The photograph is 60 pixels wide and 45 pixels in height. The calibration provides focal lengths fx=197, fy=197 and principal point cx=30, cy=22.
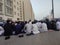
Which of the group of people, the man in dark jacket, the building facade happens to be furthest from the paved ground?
the building facade

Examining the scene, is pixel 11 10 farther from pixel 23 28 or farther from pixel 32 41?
pixel 32 41

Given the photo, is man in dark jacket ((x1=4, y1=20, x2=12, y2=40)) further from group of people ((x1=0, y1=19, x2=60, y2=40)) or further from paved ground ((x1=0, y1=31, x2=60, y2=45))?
paved ground ((x1=0, y1=31, x2=60, y2=45))

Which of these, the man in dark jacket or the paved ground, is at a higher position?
the man in dark jacket

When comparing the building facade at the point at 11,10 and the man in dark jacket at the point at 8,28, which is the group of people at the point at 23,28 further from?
the building facade at the point at 11,10

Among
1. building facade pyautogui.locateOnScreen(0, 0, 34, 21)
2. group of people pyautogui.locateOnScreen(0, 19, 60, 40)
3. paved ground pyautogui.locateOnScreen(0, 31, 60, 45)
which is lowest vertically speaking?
paved ground pyautogui.locateOnScreen(0, 31, 60, 45)

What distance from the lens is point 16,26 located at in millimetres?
14680

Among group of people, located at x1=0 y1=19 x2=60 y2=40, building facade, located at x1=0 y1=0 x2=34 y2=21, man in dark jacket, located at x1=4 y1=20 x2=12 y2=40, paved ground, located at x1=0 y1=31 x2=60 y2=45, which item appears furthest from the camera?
building facade, located at x1=0 y1=0 x2=34 y2=21

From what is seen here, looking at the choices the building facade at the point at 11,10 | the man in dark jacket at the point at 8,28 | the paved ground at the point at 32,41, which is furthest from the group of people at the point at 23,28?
the building facade at the point at 11,10

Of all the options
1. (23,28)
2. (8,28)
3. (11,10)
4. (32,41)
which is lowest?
(32,41)

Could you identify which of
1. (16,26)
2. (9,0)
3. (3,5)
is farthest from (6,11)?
(16,26)

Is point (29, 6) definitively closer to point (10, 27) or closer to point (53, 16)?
point (53, 16)

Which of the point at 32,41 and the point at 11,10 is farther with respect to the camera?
the point at 11,10

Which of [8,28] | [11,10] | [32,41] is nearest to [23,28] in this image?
[8,28]

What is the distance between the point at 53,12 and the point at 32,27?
32.1ft
